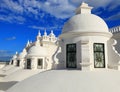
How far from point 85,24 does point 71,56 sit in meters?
2.32

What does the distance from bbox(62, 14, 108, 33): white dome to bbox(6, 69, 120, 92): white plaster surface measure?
3.06 metres

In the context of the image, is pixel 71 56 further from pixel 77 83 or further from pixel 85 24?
pixel 77 83

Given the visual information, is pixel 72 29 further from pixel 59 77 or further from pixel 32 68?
pixel 32 68

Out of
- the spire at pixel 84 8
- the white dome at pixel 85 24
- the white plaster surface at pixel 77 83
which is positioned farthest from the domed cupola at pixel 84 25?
the white plaster surface at pixel 77 83

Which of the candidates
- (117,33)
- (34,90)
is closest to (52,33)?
(117,33)

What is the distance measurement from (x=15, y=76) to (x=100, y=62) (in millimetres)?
16215

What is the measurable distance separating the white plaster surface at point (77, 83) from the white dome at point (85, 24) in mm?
3056

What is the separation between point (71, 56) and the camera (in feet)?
33.7

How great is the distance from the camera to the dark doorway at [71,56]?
10.1 meters

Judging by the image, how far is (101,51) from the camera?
393 inches

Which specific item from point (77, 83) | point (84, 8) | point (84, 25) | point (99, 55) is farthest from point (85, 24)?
point (77, 83)

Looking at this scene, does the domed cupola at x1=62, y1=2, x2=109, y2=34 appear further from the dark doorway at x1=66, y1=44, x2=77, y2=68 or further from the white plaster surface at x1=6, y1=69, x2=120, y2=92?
the white plaster surface at x1=6, y1=69, x2=120, y2=92

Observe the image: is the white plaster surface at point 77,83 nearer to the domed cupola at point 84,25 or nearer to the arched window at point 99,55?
the arched window at point 99,55

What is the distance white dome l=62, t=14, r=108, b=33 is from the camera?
33.7ft
